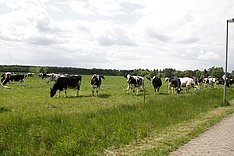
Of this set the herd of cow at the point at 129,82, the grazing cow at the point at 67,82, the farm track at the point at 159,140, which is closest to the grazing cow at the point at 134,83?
the herd of cow at the point at 129,82

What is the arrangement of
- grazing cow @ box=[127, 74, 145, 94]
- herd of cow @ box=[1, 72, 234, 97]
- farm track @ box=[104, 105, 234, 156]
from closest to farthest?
farm track @ box=[104, 105, 234, 156] → herd of cow @ box=[1, 72, 234, 97] → grazing cow @ box=[127, 74, 145, 94]

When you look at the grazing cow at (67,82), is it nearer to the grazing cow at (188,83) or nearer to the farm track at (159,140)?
the grazing cow at (188,83)

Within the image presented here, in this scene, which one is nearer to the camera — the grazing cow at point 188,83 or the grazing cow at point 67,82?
the grazing cow at point 67,82

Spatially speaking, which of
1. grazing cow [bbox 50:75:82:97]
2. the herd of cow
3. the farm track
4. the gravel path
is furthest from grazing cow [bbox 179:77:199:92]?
the gravel path

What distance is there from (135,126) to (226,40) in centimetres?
1807

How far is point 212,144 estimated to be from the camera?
11734 mm

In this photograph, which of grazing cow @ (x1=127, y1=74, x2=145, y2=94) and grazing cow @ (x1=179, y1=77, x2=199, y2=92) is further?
grazing cow @ (x1=179, y1=77, x2=199, y2=92)

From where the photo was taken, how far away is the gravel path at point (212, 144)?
1039cm

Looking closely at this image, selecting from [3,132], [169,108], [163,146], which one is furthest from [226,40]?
[3,132]

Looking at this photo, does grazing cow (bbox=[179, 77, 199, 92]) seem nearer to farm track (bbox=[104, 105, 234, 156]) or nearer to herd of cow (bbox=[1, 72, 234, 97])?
herd of cow (bbox=[1, 72, 234, 97])

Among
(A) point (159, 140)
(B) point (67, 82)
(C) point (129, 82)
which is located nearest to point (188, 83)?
(C) point (129, 82)

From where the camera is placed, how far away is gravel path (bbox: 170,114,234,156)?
1039 cm

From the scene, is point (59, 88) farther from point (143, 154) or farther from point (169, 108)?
point (143, 154)

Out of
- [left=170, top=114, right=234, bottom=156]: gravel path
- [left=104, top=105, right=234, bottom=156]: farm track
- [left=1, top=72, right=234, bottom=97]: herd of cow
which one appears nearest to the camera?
[left=170, top=114, right=234, bottom=156]: gravel path
